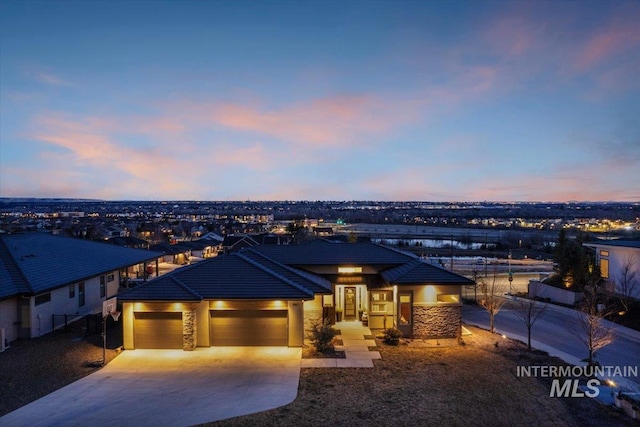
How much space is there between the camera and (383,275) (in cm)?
1955

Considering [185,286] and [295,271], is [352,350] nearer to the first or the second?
[295,271]

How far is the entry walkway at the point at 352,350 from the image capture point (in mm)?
14719

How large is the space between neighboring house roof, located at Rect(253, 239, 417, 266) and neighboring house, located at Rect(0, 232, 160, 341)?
977cm

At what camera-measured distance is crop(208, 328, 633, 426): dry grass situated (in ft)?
35.0

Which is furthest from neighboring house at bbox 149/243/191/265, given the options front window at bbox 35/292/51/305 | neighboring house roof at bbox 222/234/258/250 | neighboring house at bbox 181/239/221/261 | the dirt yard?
the dirt yard

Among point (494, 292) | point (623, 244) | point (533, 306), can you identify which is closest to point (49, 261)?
point (533, 306)

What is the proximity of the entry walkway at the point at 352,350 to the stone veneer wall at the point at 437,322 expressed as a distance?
221 centimetres

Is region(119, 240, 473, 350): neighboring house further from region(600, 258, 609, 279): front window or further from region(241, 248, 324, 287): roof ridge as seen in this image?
region(600, 258, 609, 279): front window

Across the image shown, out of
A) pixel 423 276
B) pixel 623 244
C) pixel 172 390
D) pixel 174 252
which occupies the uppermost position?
pixel 623 244

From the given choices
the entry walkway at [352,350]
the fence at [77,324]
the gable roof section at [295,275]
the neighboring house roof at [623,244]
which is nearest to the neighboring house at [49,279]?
the fence at [77,324]

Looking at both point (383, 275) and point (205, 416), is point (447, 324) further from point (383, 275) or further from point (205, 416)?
point (205, 416)

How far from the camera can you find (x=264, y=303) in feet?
54.3

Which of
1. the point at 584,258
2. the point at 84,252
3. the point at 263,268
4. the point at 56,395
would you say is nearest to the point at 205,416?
the point at 56,395

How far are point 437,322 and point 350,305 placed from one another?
4884 millimetres
